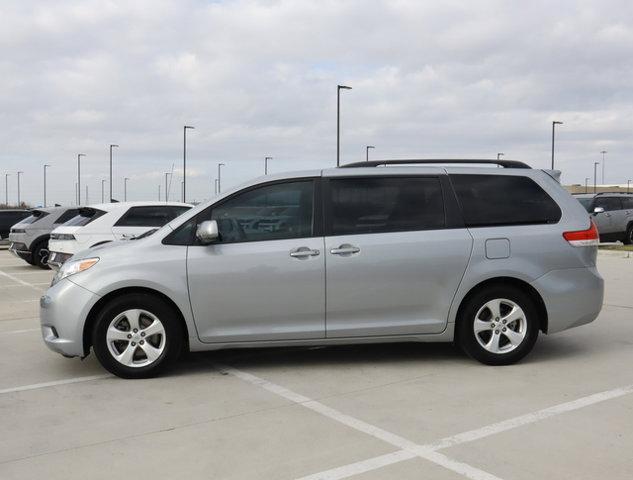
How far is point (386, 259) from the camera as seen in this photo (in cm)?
565

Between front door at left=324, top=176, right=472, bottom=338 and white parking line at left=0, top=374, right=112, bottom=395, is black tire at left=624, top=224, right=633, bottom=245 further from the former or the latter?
white parking line at left=0, top=374, right=112, bottom=395

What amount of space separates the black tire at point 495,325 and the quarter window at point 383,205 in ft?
2.41

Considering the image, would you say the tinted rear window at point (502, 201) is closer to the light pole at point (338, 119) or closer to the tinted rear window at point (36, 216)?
the tinted rear window at point (36, 216)

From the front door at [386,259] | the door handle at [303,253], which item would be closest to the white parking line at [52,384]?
the door handle at [303,253]

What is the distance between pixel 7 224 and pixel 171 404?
22052 mm

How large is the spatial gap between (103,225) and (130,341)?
699 centimetres

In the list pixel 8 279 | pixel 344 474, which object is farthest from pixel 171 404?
pixel 8 279

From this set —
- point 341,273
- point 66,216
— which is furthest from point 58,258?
point 341,273

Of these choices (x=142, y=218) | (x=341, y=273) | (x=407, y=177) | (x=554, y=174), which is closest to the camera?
(x=341, y=273)

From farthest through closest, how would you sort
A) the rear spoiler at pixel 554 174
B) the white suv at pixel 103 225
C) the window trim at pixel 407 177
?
the white suv at pixel 103 225
the rear spoiler at pixel 554 174
the window trim at pixel 407 177

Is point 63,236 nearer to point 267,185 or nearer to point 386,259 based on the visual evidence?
point 267,185

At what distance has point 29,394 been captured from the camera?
5223mm

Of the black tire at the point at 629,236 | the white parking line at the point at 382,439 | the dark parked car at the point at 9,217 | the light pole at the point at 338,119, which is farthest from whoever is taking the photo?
the light pole at the point at 338,119

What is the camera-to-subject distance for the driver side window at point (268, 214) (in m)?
5.66
